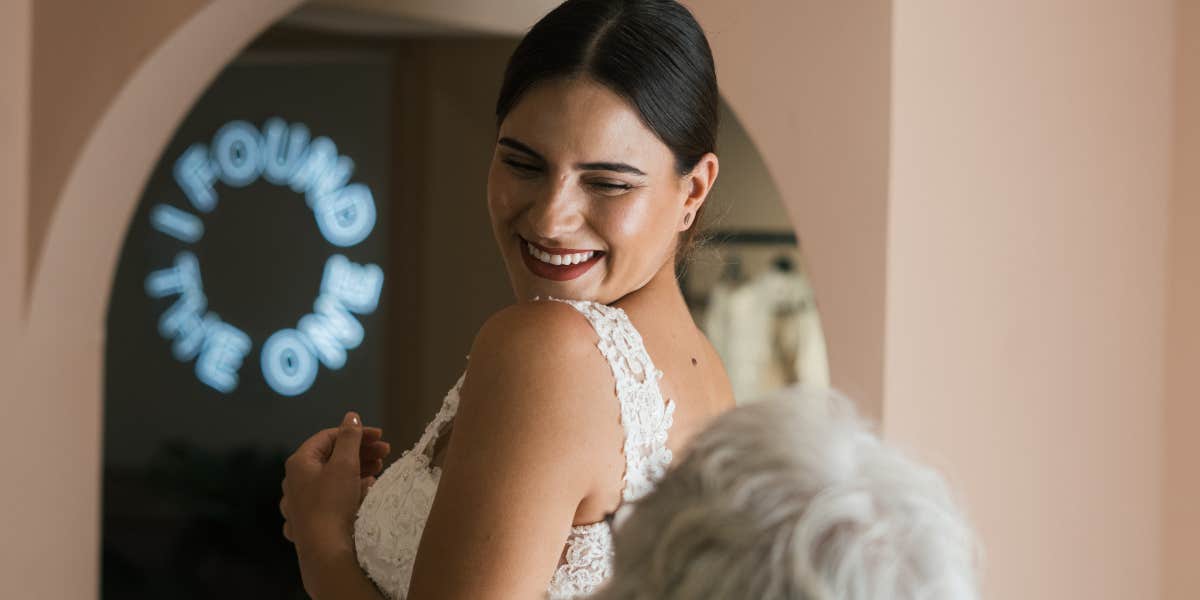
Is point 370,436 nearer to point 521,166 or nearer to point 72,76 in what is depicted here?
point 521,166

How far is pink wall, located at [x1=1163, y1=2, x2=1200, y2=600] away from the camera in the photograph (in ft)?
11.9

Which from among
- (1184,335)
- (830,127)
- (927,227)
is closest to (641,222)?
(830,127)

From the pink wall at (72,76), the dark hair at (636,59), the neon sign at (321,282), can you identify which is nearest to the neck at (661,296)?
the dark hair at (636,59)

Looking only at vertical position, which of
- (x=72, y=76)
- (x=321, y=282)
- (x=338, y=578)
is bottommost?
(x=321, y=282)

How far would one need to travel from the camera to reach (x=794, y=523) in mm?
666

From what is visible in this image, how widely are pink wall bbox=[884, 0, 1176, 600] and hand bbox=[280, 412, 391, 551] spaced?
1.62 meters

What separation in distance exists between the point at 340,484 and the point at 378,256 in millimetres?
4728

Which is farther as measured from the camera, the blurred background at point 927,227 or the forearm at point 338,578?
the blurred background at point 927,227

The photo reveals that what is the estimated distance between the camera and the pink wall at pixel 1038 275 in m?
2.86

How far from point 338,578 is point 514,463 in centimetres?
28

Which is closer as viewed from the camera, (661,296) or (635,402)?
(635,402)

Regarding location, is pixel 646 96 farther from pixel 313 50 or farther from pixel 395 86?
pixel 313 50

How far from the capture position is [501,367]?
109 centimetres

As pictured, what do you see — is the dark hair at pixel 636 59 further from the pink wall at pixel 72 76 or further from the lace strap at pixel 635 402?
the pink wall at pixel 72 76
